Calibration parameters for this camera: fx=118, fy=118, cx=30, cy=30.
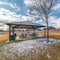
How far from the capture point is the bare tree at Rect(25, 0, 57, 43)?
4.82 meters

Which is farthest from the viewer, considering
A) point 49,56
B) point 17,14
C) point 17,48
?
point 17,14

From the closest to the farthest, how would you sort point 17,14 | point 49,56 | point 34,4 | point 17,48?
point 49,56 → point 17,48 → point 17,14 → point 34,4

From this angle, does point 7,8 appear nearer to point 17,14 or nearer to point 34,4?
point 17,14

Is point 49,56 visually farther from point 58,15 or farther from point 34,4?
point 34,4

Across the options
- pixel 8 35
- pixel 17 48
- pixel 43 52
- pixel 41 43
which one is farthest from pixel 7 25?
pixel 43 52

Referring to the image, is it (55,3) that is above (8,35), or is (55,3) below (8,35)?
above

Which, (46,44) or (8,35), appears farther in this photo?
(8,35)

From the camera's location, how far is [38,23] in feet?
16.2

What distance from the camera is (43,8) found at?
195 inches

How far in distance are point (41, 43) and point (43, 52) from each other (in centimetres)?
65

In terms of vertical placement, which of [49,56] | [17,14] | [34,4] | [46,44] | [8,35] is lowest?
[49,56]

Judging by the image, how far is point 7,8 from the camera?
14.4 ft

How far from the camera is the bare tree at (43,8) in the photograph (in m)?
4.82

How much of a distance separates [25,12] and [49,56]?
76.6 inches
